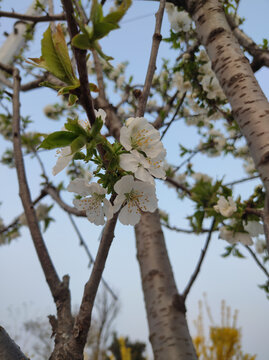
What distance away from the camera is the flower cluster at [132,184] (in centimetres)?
51

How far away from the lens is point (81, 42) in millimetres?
371

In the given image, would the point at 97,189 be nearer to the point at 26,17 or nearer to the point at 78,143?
the point at 78,143

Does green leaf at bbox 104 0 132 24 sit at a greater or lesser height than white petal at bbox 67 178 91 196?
greater

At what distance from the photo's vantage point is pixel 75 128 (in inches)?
17.9

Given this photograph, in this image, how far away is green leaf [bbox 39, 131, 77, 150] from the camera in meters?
0.45

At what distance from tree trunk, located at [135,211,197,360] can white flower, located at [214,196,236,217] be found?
1.22ft

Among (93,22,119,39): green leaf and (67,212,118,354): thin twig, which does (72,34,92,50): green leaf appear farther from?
(67,212,118,354): thin twig

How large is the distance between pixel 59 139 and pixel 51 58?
0.39 ft

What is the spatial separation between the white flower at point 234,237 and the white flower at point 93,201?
74 centimetres

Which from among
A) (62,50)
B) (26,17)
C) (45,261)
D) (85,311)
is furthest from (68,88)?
(26,17)

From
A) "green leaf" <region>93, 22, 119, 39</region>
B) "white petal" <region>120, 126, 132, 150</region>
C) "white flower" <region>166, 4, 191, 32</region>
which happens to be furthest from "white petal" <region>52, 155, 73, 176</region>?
"white flower" <region>166, 4, 191, 32</region>

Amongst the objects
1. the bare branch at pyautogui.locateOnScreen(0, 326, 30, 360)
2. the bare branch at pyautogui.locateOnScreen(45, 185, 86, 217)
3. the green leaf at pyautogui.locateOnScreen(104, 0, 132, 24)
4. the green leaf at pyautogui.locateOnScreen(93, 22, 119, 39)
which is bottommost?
the bare branch at pyautogui.locateOnScreen(0, 326, 30, 360)

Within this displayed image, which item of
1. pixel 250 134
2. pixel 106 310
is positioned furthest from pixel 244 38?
pixel 106 310

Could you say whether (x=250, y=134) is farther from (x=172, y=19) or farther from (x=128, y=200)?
(x=172, y=19)
